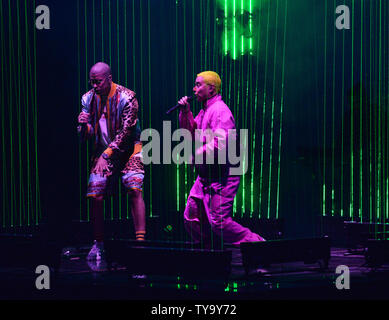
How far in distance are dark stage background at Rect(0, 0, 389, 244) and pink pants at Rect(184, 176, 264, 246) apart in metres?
1.47

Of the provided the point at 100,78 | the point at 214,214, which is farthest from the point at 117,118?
the point at 214,214

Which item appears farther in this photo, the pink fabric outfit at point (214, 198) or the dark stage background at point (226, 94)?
the dark stage background at point (226, 94)

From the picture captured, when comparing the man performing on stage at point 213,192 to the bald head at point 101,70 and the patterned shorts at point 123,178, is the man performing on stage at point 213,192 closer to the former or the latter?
the patterned shorts at point 123,178

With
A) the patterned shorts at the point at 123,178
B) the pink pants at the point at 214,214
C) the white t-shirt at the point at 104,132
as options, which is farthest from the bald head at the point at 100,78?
the pink pants at the point at 214,214

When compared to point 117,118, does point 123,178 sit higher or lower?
lower

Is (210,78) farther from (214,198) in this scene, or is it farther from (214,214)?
(214,214)

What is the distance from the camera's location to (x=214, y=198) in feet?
19.5

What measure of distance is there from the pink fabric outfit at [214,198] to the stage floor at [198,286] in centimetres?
33

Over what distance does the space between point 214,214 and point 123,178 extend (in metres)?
0.96

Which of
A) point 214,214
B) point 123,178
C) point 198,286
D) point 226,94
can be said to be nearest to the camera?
point 198,286

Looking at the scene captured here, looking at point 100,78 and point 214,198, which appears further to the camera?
point 100,78

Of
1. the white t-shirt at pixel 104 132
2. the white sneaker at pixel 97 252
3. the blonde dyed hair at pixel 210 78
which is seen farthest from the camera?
the white t-shirt at pixel 104 132

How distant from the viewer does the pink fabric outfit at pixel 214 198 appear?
5879 millimetres

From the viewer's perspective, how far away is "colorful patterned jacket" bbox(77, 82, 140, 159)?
6.36 metres
